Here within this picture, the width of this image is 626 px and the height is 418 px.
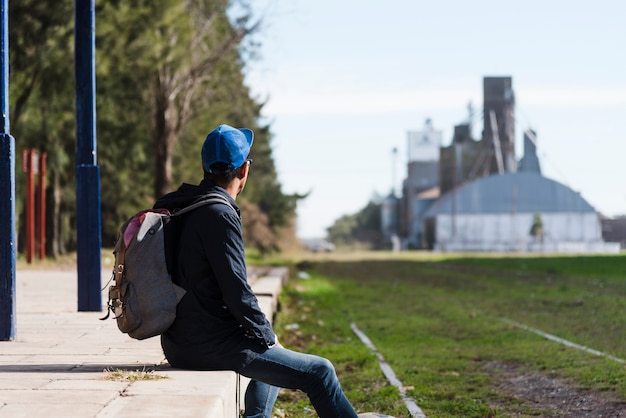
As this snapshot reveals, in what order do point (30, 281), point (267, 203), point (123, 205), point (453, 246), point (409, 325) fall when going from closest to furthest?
1. point (409, 325)
2. point (30, 281)
3. point (123, 205)
4. point (267, 203)
5. point (453, 246)

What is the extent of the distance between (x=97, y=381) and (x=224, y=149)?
1.37m

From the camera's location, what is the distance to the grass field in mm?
7590

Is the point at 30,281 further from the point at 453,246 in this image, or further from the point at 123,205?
the point at 453,246

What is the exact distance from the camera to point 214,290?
514 cm

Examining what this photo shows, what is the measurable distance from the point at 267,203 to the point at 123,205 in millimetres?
18491

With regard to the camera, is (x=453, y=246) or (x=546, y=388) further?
(x=453, y=246)

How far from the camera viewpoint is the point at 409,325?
13633mm

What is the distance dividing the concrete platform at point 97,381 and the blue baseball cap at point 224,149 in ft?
3.43

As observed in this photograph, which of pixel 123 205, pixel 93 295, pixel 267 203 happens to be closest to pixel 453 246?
pixel 267 203

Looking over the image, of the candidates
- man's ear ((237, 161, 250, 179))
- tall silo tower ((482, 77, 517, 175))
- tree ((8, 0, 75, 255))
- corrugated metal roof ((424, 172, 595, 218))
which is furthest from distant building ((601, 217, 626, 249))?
man's ear ((237, 161, 250, 179))

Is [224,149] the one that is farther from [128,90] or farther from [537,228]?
[537,228]

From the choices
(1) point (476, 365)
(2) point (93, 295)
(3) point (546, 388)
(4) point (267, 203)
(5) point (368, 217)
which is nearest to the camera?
(3) point (546, 388)

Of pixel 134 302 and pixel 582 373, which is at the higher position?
pixel 134 302

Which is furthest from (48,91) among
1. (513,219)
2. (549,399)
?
(513,219)
